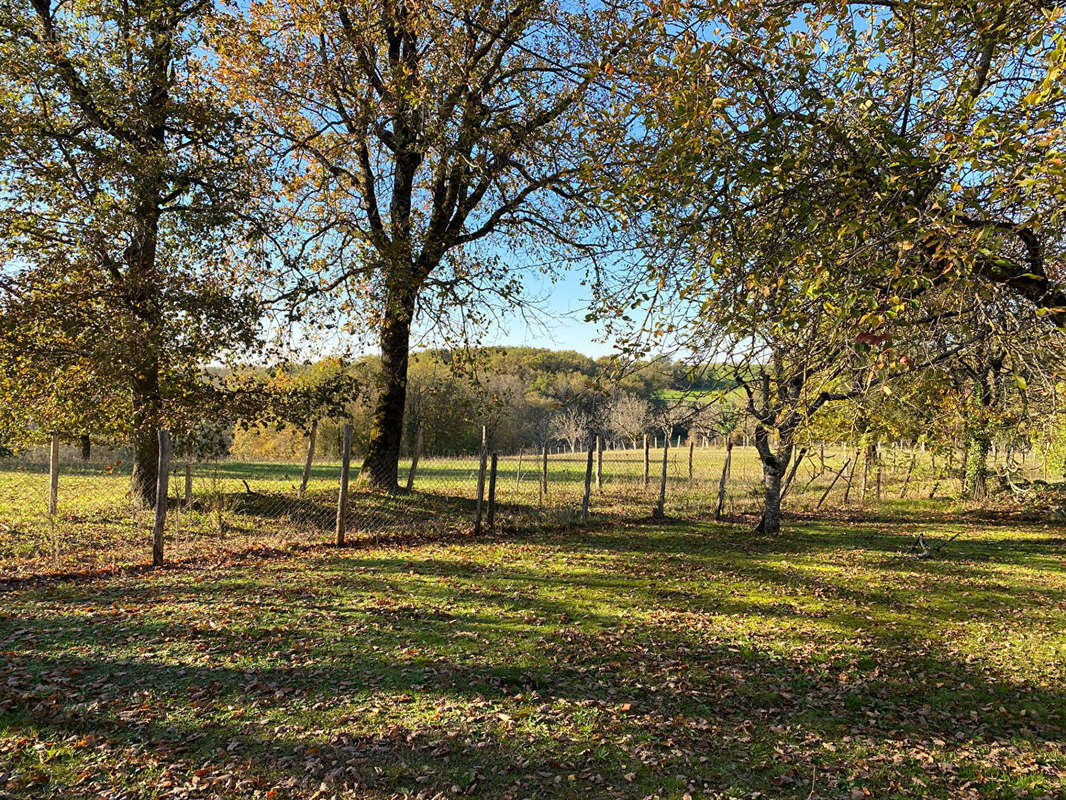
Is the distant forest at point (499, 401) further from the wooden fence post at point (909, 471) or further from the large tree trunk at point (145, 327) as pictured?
the wooden fence post at point (909, 471)

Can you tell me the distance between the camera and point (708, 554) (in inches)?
475

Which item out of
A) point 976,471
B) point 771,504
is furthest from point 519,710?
→ point 976,471

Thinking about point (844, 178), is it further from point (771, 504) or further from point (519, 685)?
point (771, 504)

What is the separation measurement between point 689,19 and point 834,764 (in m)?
5.82

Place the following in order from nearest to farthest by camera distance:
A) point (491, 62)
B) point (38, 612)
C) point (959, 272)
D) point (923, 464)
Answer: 1. point (959, 272)
2. point (38, 612)
3. point (491, 62)
4. point (923, 464)

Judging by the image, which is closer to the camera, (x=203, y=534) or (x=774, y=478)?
(x=203, y=534)

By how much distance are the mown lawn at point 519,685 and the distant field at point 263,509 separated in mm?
1726

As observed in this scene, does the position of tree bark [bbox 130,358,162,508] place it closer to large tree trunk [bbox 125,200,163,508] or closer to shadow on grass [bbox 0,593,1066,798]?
large tree trunk [bbox 125,200,163,508]

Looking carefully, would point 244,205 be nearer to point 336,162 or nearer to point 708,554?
point 336,162

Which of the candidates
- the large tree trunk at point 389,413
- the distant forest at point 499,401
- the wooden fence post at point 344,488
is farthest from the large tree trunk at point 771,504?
the wooden fence post at point 344,488

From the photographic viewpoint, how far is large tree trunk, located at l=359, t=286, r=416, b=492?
15531 mm

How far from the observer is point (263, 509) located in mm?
13617

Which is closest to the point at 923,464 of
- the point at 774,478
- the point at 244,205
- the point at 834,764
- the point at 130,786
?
the point at 774,478

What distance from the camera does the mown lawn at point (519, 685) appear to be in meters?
4.21
